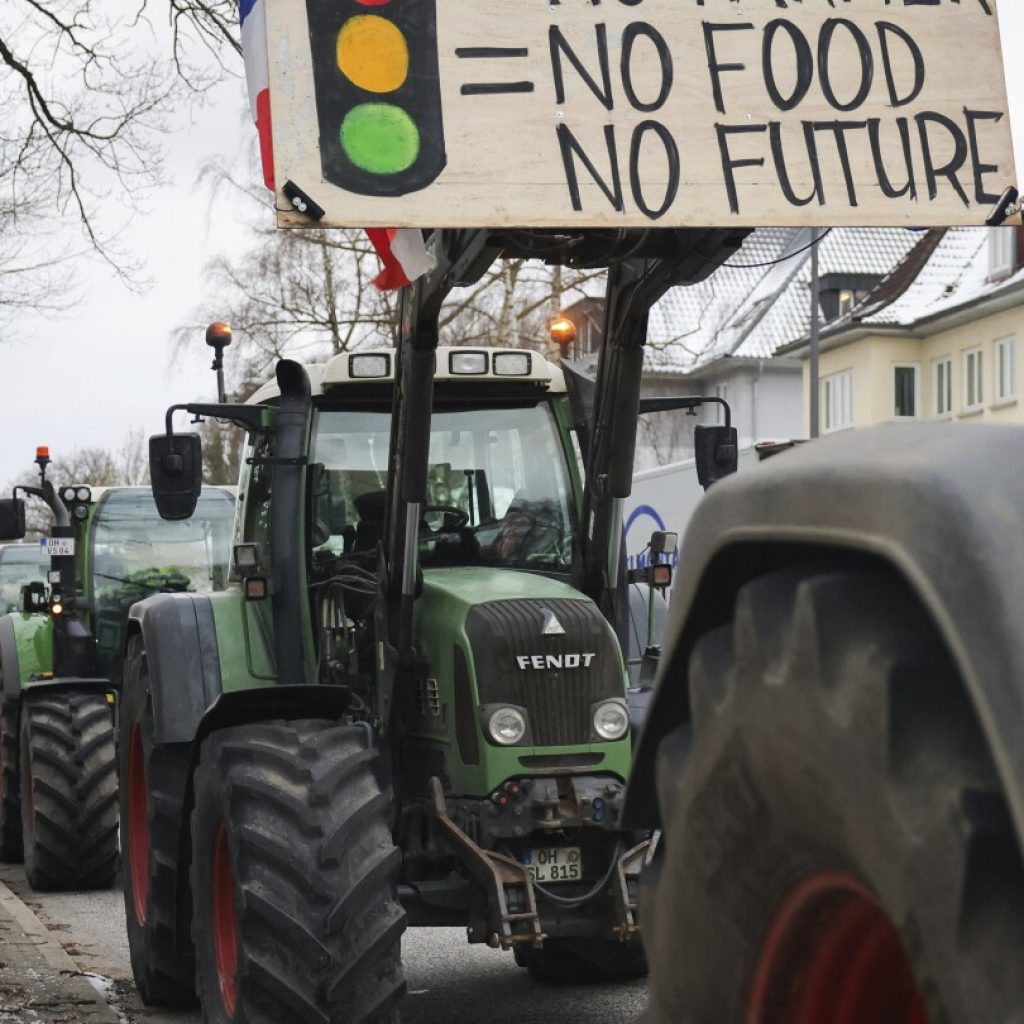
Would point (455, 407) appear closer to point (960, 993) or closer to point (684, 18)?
point (684, 18)

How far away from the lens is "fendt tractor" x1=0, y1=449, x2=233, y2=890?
9.78 meters

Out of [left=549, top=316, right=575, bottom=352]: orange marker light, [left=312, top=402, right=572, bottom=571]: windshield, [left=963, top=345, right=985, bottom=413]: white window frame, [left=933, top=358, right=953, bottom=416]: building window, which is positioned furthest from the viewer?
[left=933, top=358, right=953, bottom=416]: building window

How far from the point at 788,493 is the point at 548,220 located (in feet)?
7.05

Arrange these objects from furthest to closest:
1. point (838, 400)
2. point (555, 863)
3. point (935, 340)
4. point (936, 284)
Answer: point (838, 400) < point (936, 284) < point (935, 340) < point (555, 863)

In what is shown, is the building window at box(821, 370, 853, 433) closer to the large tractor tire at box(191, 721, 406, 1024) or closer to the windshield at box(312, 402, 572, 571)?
the windshield at box(312, 402, 572, 571)

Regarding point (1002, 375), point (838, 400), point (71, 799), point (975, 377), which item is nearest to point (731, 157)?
point (71, 799)

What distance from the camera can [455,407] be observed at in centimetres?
657

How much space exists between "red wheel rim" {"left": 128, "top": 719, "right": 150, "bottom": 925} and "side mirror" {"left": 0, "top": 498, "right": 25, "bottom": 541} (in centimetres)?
301

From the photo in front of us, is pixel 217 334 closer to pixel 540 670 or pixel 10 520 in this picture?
pixel 10 520

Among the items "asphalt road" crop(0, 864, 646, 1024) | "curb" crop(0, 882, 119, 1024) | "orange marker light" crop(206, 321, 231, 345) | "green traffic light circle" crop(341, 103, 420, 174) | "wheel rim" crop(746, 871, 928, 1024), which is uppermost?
"green traffic light circle" crop(341, 103, 420, 174)

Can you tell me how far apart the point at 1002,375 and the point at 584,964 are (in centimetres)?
3595

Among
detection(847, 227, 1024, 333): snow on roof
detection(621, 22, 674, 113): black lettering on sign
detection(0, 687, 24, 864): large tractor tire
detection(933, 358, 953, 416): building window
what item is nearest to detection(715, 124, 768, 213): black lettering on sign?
detection(621, 22, 674, 113): black lettering on sign

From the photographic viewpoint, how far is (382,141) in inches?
150

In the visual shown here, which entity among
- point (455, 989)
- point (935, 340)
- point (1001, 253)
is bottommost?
point (455, 989)
